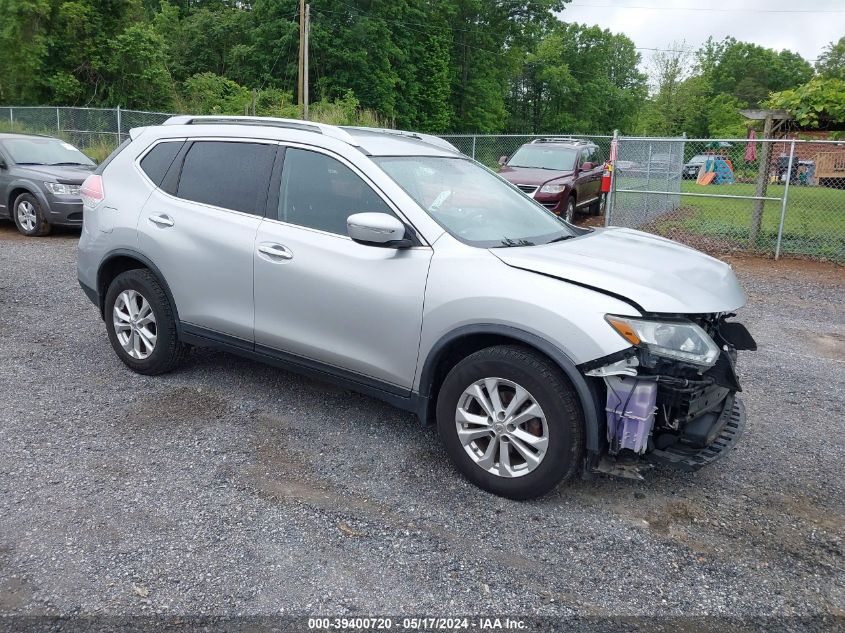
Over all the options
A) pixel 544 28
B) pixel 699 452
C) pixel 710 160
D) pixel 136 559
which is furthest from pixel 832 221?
pixel 544 28

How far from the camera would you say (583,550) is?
→ 3096 mm

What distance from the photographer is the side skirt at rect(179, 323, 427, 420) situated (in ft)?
12.3

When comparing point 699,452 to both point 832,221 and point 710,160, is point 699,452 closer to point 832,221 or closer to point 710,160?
point 832,221

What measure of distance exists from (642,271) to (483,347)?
88 cm

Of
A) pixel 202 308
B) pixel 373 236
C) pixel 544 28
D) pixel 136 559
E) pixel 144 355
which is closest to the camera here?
pixel 136 559

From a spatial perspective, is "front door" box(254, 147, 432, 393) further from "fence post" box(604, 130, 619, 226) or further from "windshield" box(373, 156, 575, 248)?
"fence post" box(604, 130, 619, 226)

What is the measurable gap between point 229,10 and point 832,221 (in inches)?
1715

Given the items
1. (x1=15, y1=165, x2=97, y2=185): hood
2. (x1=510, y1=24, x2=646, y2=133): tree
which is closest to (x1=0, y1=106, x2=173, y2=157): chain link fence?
(x1=15, y1=165, x2=97, y2=185): hood

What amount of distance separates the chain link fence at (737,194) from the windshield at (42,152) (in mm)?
9314

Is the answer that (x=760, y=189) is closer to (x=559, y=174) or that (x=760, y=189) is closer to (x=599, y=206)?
(x=559, y=174)

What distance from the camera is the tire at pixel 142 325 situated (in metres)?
4.77

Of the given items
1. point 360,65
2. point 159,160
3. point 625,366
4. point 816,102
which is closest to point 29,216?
point 159,160

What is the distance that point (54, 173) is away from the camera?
11.0 meters

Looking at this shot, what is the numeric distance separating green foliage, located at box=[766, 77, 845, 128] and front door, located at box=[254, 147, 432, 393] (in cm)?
999
